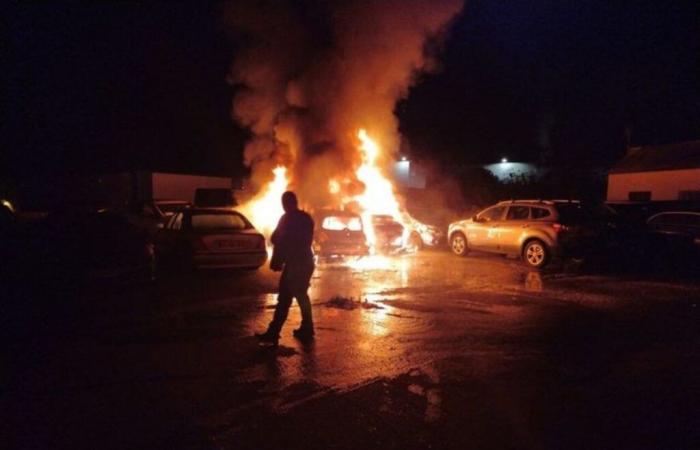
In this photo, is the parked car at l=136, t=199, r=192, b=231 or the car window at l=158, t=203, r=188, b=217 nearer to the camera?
the parked car at l=136, t=199, r=192, b=231

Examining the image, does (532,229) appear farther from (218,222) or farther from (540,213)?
(218,222)

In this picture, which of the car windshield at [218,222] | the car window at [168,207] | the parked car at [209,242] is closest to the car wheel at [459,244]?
the parked car at [209,242]

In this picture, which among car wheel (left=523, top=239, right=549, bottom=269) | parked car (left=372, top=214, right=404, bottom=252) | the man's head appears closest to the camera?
the man's head

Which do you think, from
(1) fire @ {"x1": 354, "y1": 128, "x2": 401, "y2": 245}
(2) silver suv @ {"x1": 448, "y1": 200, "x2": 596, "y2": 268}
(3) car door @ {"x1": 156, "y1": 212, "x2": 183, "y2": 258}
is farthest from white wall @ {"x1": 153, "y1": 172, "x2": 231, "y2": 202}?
(2) silver suv @ {"x1": 448, "y1": 200, "x2": 596, "y2": 268}

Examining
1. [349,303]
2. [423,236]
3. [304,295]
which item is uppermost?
[423,236]

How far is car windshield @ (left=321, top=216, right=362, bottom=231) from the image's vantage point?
13312 millimetres

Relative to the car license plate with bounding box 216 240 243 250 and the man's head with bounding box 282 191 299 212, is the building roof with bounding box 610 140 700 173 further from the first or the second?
the man's head with bounding box 282 191 299 212

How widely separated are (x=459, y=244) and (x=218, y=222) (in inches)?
293

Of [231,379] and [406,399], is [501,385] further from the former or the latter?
[231,379]

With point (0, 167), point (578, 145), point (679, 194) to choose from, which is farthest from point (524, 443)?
point (578, 145)

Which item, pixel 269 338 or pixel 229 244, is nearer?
pixel 269 338

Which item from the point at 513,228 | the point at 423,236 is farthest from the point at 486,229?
the point at 423,236

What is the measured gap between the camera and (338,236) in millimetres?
13211

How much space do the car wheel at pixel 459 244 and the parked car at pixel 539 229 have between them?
396mm
